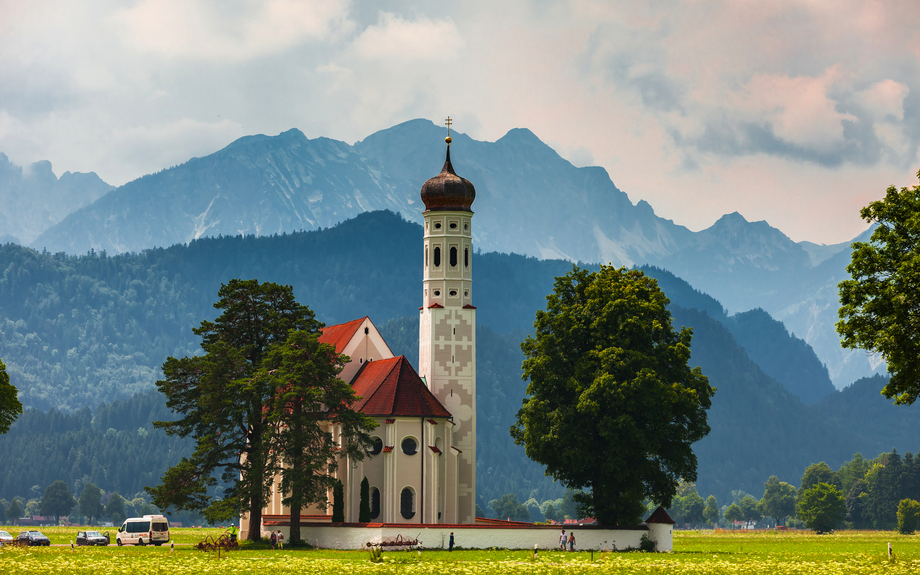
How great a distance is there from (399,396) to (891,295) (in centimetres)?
4196

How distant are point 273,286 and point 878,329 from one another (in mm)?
42642

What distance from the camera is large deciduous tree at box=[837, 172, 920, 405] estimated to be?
46.2 m

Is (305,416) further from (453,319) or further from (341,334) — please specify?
(341,334)

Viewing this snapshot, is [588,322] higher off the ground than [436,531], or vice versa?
[588,322]

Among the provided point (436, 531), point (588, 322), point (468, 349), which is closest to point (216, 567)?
point (436, 531)

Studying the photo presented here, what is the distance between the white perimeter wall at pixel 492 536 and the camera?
6706 centimetres

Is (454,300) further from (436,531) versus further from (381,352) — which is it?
(436,531)

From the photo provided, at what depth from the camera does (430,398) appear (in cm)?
8362

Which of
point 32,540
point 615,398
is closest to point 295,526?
point 32,540

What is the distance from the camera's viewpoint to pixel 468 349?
8819 cm

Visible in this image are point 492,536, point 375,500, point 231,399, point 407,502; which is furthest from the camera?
point 375,500

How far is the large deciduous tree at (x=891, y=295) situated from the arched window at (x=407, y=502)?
129 feet

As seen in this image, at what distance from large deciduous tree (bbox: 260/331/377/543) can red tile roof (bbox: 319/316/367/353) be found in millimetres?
16766

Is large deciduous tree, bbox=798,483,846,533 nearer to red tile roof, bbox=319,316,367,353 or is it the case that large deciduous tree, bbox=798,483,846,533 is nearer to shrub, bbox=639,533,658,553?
red tile roof, bbox=319,316,367,353
